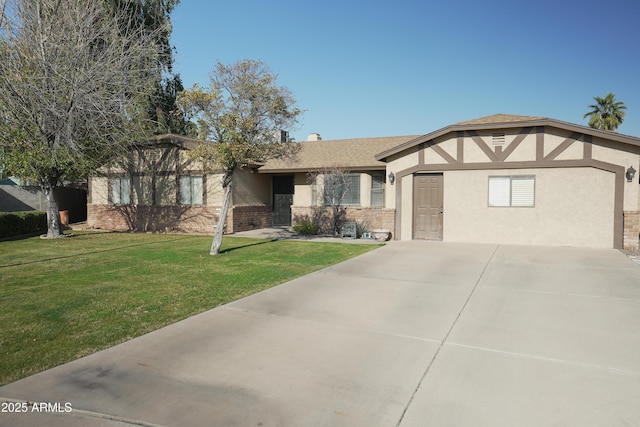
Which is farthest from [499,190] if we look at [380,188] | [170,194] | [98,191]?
[98,191]

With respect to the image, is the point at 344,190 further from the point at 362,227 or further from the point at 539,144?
the point at 539,144

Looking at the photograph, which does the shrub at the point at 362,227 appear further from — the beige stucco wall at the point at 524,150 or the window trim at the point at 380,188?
the beige stucco wall at the point at 524,150

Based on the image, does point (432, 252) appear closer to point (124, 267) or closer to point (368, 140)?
point (124, 267)

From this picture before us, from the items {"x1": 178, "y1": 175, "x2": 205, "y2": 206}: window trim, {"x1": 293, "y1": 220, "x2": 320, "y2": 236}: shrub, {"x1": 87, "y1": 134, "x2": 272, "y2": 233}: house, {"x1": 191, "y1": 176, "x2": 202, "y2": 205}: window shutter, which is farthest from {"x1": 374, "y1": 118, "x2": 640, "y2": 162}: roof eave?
{"x1": 191, "y1": 176, "x2": 202, "y2": 205}: window shutter

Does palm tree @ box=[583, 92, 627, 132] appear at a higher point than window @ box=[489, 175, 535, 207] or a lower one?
higher

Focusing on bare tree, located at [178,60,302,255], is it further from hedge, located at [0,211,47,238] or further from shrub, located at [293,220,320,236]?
hedge, located at [0,211,47,238]

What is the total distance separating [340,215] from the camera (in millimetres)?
17859

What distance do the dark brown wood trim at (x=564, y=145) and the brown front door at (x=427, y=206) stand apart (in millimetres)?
3535

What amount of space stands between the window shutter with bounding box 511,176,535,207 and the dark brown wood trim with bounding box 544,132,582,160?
0.92 m

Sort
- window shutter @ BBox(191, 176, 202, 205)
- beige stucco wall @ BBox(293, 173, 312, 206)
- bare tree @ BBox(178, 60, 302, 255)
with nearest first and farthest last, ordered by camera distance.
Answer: bare tree @ BBox(178, 60, 302, 255) → window shutter @ BBox(191, 176, 202, 205) → beige stucco wall @ BBox(293, 173, 312, 206)

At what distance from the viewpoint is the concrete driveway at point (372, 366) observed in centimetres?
313

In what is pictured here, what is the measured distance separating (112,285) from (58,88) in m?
9.08

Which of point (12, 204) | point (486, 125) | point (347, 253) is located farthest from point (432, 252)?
point (12, 204)

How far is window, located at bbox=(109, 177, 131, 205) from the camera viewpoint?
1945cm
